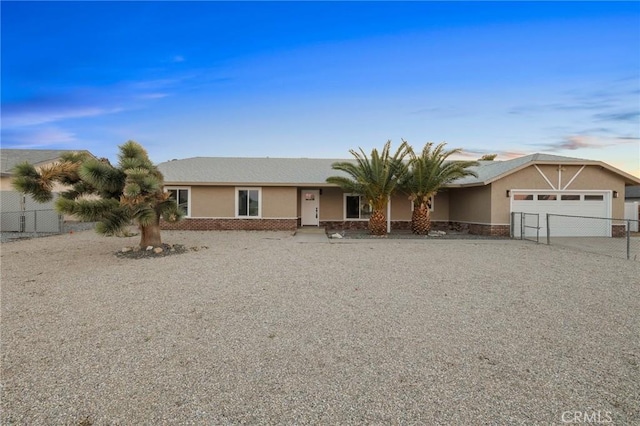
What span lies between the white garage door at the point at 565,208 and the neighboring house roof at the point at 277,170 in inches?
55.4

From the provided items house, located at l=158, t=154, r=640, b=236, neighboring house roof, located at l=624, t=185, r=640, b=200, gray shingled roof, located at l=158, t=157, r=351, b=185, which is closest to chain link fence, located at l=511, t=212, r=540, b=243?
house, located at l=158, t=154, r=640, b=236

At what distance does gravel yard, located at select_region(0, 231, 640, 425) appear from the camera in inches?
110

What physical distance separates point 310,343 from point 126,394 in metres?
1.89

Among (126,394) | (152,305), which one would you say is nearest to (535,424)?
(126,394)

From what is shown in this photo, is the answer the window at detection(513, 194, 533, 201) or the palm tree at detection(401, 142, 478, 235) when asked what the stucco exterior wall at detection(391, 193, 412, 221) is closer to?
the palm tree at detection(401, 142, 478, 235)

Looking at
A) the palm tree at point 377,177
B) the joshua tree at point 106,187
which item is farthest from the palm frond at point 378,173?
the joshua tree at point 106,187

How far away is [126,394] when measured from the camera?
2.97 metres

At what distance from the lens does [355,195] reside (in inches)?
746

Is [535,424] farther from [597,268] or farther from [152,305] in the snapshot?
[597,268]

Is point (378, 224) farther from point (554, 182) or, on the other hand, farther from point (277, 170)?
point (554, 182)

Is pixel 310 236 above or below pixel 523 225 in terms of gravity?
below

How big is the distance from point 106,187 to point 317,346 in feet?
29.8

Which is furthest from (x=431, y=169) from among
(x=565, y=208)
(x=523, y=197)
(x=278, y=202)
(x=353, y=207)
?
(x=278, y=202)

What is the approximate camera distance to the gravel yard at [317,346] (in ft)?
9.14
